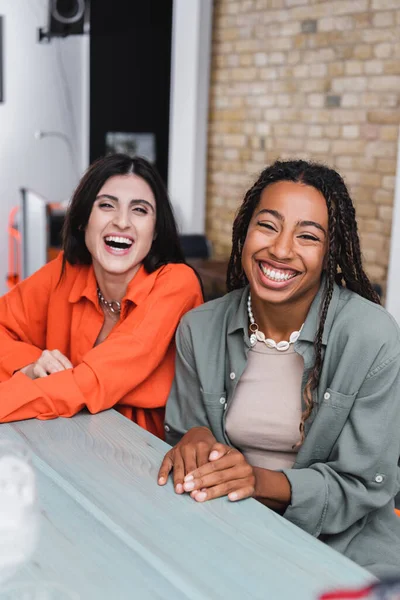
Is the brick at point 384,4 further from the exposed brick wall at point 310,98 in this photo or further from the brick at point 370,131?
the brick at point 370,131

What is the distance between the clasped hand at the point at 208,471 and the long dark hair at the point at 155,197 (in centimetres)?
77

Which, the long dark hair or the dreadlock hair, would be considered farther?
the long dark hair

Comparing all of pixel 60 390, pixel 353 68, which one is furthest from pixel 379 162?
pixel 60 390

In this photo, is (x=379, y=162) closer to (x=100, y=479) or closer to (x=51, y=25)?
(x=51, y=25)

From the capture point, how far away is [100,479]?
1293 mm

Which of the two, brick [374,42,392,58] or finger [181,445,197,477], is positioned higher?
brick [374,42,392,58]

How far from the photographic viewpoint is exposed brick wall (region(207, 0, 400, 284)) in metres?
4.47

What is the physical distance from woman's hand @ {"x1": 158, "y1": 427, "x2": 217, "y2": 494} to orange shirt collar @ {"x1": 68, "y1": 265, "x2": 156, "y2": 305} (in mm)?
563

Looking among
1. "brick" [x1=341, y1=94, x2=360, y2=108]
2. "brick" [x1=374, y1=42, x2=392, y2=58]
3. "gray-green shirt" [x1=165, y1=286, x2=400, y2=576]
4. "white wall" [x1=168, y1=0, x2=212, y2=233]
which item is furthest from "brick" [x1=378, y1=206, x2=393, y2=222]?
"gray-green shirt" [x1=165, y1=286, x2=400, y2=576]

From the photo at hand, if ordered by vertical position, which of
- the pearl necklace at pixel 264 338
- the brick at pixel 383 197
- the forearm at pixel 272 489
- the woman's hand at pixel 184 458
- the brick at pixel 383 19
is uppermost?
the brick at pixel 383 19

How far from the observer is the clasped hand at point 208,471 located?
125 centimetres

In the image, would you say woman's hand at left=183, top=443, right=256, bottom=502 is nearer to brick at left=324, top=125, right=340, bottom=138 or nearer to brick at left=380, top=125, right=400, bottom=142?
brick at left=380, top=125, right=400, bottom=142

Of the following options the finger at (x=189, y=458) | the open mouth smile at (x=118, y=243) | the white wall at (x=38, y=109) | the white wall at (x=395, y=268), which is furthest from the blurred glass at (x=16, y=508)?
the white wall at (x=38, y=109)

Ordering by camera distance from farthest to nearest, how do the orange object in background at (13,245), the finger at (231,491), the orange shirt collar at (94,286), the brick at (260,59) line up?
the orange object in background at (13,245) < the brick at (260,59) < the orange shirt collar at (94,286) < the finger at (231,491)
